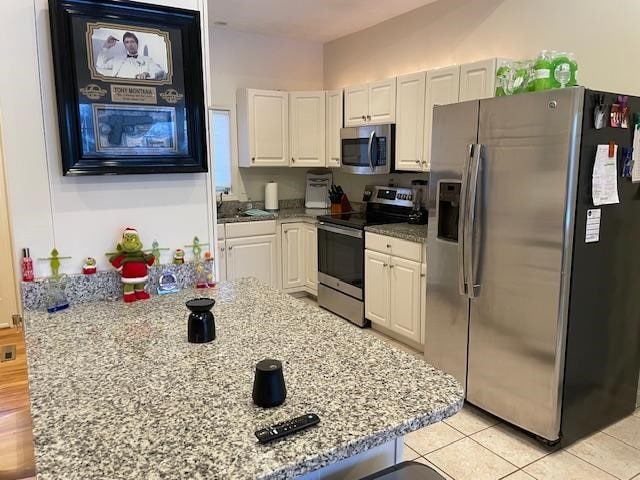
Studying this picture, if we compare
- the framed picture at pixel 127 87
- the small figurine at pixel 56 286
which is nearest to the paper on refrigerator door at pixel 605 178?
the framed picture at pixel 127 87

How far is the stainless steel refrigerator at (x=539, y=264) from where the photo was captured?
2174 millimetres

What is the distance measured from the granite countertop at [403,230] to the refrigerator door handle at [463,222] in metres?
0.66

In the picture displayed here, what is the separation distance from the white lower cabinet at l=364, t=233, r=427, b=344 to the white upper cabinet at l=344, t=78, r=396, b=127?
41.2 inches

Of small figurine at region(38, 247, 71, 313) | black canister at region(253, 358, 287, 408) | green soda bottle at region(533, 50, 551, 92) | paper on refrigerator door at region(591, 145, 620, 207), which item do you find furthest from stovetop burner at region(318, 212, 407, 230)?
black canister at region(253, 358, 287, 408)

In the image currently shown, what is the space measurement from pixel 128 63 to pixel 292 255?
3022 mm

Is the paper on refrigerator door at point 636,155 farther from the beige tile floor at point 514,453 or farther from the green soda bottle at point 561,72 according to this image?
the beige tile floor at point 514,453

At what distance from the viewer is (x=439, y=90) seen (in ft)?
11.2

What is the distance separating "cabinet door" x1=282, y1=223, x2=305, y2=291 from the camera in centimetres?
461

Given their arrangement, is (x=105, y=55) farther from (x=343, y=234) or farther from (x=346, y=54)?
(x=346, y=54)

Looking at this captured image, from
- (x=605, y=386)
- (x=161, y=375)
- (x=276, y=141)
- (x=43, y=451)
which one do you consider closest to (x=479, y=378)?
(x=605, y=386)

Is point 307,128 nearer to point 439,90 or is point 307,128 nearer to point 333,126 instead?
point 333,126

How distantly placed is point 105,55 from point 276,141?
117 inches

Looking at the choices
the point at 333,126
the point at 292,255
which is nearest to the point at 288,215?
the point at 292,255

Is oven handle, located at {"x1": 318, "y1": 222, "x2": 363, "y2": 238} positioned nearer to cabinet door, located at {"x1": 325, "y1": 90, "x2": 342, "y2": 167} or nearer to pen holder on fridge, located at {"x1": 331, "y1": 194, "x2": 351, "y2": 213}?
pen holder on fridge, located at {"x1": 331, "y1": 194, "x2": 351, "y2": 213}
